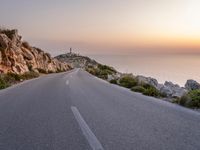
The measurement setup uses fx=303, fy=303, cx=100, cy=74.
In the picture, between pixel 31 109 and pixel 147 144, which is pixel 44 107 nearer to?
pixel 31 109

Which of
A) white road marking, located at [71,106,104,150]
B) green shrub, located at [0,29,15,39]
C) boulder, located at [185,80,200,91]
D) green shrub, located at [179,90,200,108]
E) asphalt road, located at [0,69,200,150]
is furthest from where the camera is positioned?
green shrub, located at [0,29,15,39]

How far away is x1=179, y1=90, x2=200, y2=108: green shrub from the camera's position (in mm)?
11711

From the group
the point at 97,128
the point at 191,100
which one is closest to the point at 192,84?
the point at 191,100

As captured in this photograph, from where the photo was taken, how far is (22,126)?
750 centimetres

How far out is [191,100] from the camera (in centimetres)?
1188

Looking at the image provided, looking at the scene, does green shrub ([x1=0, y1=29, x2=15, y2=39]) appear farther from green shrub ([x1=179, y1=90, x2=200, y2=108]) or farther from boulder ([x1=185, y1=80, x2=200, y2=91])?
green shrub ([x1=179, y1=90, x2=200, y2=108])

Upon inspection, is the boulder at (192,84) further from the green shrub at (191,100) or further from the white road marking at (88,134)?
the white road marking at (88,134)

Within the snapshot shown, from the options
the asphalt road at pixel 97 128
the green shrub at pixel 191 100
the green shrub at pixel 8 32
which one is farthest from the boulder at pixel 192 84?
the green shrub at pixel 8 32

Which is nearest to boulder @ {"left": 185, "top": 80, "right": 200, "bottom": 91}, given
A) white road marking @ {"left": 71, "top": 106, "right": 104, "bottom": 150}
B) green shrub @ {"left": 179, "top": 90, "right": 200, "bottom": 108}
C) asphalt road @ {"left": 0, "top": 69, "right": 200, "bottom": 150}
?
green shrub @ {"left": 179, "top": 90, "right": 200, "bottom": 108}

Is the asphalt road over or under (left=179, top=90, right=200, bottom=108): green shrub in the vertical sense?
under

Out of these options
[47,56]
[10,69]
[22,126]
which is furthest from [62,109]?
[47,56]

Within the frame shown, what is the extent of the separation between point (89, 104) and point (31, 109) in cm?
232

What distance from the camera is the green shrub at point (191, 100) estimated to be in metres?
11.7

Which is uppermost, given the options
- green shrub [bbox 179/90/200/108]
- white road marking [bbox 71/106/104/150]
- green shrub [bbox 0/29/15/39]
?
green shrub [bbox 0/29/15/39]
